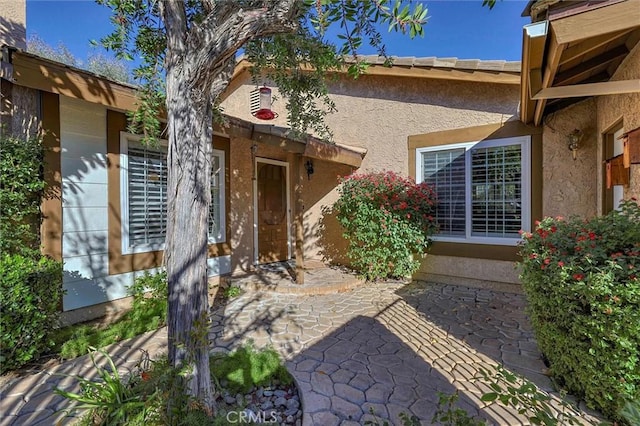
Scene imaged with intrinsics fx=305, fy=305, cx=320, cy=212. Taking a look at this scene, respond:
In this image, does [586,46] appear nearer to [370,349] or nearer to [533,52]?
[533,52]

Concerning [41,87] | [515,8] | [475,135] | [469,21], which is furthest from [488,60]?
[41,87]

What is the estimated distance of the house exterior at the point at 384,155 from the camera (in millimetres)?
3836

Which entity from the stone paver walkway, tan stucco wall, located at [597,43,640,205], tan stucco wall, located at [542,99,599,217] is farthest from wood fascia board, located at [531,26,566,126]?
the stone paver walkway

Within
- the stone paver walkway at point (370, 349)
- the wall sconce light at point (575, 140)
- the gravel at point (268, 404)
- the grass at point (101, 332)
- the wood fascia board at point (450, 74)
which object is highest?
the wood fascia board at point (450, 74)

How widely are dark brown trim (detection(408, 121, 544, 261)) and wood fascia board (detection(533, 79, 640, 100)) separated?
2452mm

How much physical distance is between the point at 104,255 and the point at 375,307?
15.2 feet

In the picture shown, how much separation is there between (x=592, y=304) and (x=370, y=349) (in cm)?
231

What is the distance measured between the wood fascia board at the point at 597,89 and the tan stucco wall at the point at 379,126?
261cm

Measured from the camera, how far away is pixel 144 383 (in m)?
2.50

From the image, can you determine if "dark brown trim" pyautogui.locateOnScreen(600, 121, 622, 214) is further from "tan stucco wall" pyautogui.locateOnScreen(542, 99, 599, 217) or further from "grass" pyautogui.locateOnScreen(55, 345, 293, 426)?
"grass" pyautogui.locateOnScreen(55, 345, 293, 426)

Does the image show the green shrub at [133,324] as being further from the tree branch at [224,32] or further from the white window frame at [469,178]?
the white window frame at [469,178]

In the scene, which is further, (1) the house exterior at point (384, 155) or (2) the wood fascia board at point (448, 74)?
(2) the wood fascia board at point (448, 74)

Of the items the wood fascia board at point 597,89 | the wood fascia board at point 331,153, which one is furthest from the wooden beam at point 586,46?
the wood fascia board at point 331,153

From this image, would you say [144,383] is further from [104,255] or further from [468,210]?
[468,210]
